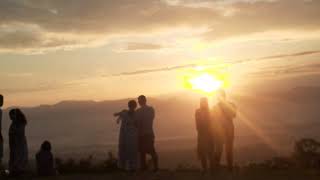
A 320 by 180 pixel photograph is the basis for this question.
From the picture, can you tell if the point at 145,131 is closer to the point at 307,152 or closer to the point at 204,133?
the point at 204,133

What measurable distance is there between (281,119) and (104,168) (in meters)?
121

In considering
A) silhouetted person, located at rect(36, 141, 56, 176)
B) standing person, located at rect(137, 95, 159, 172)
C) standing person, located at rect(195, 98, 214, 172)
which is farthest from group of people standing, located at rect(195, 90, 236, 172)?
silhouetted person, located at rect(36, 141, 56, 176)

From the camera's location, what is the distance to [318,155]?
31.5 metres

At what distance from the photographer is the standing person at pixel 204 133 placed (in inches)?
973

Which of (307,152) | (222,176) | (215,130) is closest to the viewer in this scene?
(222,176)

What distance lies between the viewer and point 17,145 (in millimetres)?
26016

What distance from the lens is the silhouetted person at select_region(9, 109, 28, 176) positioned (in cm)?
2570

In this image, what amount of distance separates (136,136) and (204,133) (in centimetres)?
250

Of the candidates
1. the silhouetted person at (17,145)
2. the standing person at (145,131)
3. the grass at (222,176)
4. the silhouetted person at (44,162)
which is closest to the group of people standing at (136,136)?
the standing person at (145,131)

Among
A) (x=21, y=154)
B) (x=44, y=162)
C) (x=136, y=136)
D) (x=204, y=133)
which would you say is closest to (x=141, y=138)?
(x=136, y=136)

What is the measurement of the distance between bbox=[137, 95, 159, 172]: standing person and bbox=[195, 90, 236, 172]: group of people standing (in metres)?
1.59

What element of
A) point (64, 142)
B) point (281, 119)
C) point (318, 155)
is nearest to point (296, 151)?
point (318, 155)

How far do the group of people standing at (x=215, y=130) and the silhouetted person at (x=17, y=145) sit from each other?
560 cm

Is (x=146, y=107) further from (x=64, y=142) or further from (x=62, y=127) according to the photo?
(x=62, y=127)
